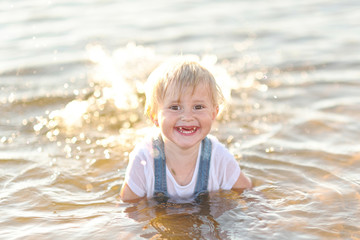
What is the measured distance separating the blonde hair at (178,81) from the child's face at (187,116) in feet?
0.12

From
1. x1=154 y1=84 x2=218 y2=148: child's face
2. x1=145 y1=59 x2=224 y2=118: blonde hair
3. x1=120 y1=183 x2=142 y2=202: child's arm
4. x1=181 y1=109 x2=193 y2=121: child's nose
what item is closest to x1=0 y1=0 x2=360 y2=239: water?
x1=120 y1=183 x2=142 y2=202: child's arm

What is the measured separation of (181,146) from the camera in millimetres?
3826

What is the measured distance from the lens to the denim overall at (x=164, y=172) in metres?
4.01

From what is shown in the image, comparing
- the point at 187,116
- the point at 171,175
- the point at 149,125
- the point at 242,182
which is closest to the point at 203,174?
the point at 171,175

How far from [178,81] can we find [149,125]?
203 centimetres

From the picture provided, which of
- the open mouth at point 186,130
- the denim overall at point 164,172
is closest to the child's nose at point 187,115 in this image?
the open mouth at point 186,130

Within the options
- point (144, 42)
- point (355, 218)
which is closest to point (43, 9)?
point (144, 42)

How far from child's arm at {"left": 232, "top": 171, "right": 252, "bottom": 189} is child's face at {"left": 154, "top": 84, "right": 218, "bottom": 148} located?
602 mm

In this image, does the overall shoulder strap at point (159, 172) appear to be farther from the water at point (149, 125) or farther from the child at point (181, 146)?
the water at point (149, 125)

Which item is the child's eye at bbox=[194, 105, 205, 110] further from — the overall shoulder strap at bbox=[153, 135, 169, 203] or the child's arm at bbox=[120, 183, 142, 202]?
the child's arm at bbox=[120, 183, 142, 202]

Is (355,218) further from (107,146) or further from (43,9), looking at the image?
(43,9)

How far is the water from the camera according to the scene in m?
3.79

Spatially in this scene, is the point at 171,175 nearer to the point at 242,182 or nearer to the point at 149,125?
the point at 242,182

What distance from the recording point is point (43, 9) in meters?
10.5
